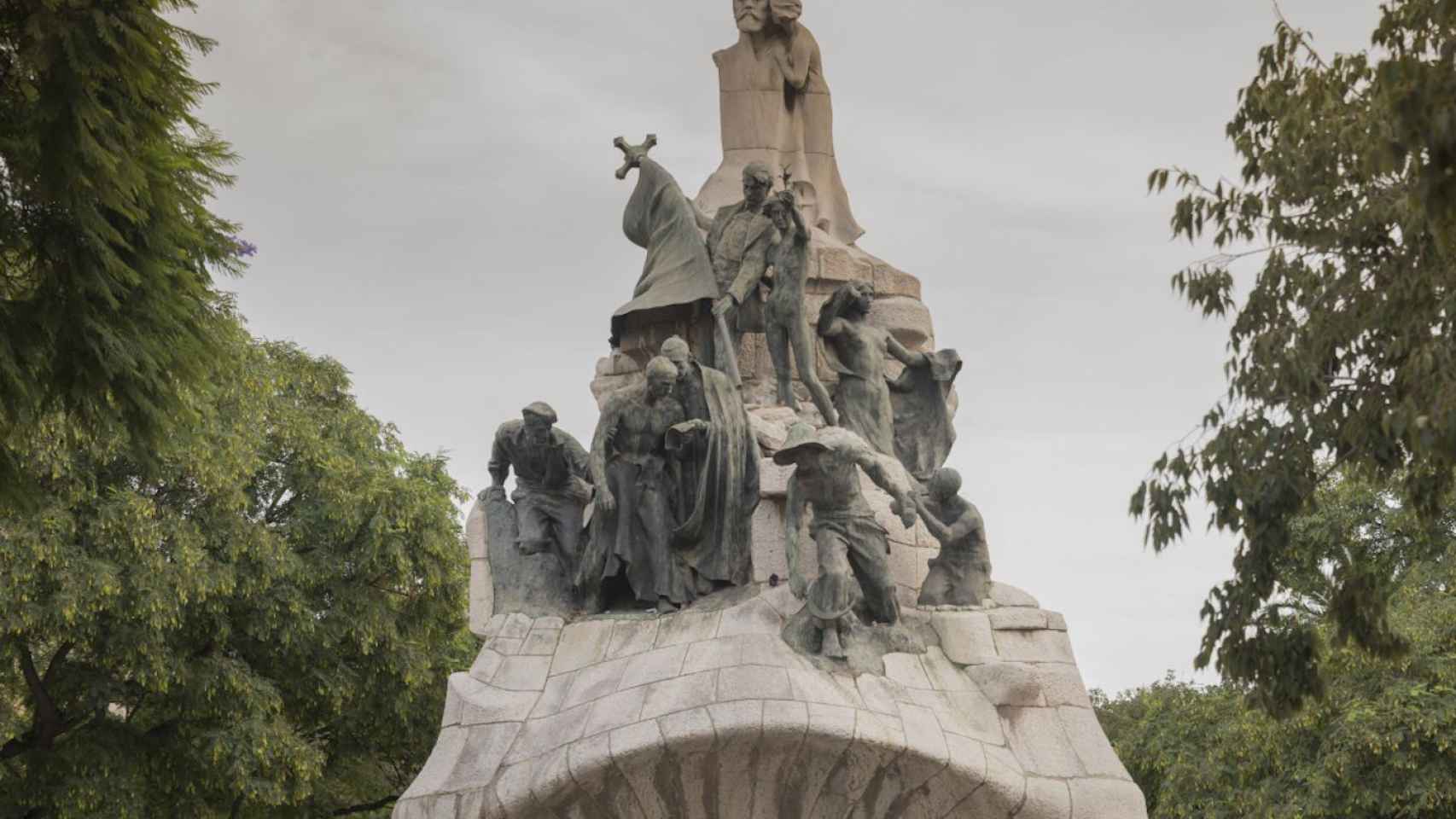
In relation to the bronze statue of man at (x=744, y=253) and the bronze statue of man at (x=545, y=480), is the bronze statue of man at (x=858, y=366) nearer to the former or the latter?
the bronze statue of man at (x=744, y=253)

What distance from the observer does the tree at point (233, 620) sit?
19469 millimetres

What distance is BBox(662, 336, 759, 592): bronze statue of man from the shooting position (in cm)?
1365

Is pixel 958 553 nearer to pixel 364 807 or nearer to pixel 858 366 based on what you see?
pixel 858 366

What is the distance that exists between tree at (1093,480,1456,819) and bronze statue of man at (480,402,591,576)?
7.28 metres

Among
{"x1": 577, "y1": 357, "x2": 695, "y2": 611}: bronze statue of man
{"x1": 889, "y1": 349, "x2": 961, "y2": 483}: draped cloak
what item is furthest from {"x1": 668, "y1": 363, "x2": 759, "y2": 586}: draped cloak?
{"x1": 889, "y1": 349, "x2": 961, "y2": 483}: draped cloak

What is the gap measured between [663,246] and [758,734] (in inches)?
204

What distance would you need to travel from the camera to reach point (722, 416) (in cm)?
1381

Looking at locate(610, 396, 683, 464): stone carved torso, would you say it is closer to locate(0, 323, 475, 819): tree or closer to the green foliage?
the green foliage

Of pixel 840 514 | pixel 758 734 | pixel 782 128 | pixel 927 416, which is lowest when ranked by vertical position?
pixel 758 734

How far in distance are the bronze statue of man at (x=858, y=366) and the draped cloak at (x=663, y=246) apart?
91 cm

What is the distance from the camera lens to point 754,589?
13.4 meters

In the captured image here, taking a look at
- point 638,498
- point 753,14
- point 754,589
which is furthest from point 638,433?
point 753,14

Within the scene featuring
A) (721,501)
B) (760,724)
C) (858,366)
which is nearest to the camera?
(760,724)

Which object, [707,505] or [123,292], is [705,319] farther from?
[123,292]
